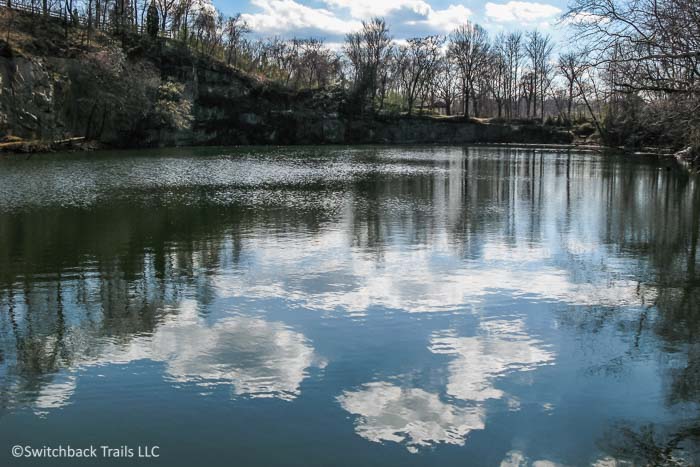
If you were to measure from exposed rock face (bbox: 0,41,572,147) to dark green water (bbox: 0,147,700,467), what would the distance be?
38285 millimetres

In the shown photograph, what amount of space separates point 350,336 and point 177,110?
199 ft

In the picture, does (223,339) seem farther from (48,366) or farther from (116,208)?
(116,208)

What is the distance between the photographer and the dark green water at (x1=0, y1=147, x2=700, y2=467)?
6.75 metres

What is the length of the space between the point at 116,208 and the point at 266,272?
10.9 m

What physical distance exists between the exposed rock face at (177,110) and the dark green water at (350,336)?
126 ft

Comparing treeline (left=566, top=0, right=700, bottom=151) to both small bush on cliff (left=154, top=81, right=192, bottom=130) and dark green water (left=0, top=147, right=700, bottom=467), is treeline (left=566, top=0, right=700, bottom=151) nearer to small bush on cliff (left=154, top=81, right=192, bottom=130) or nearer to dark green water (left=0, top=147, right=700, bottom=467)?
dark green water (left=0, top=147, right=700, bottom=467)

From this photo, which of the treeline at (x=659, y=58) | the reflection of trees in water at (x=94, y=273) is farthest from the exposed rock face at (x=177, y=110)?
the treeline at (x=659, y=58)

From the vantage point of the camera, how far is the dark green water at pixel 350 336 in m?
Result: 6.75

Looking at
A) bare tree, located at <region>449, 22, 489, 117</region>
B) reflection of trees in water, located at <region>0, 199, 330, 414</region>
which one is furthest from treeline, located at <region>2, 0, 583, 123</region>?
reflection of trees in water, located at <region>0, 199, 330, 414</region>

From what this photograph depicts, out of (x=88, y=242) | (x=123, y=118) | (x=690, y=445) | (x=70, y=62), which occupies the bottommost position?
(x=690, y=445)

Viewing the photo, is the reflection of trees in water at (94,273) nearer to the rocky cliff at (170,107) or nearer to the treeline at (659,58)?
the treeline at (659,58)

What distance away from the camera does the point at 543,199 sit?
2683 cm

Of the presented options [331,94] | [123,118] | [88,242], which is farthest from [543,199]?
[331,94]

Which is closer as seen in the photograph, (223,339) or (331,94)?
(223,339)
